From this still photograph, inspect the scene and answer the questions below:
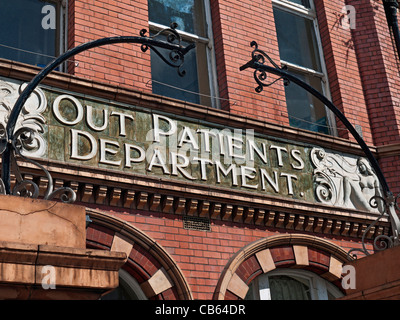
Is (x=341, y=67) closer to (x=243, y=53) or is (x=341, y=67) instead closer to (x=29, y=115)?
(x=243, y=53)

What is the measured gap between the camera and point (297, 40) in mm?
13109

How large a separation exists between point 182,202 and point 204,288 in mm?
1243

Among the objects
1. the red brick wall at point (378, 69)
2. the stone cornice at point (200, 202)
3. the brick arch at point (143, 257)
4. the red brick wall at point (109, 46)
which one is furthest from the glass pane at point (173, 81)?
the red brick wall at point (378, 69)

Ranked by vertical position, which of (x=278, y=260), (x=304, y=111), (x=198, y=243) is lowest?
(x=278, y=260)

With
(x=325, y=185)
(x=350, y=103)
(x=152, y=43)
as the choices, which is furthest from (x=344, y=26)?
(x=152, y=43)

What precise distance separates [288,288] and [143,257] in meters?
2.90

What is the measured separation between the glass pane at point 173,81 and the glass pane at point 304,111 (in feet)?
6.77

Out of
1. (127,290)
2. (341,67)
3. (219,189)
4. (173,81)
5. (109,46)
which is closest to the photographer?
(127,290)

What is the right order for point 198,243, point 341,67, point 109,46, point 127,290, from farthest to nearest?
point 341,67 → point 109,46 → point 198,243 → point 127,290

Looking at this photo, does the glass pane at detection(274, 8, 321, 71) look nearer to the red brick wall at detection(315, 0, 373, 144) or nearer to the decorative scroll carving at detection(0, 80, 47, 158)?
the red brick wall at detection(315, 0, 373, 144)

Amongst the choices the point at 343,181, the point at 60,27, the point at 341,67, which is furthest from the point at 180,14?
the point at 343,181

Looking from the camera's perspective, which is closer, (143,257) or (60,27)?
(143,257)

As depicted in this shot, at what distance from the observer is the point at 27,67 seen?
27.8 ft

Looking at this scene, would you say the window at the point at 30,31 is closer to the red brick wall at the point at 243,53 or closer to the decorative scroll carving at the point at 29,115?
the decorative scroll carving at the point at 29,115
